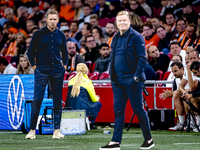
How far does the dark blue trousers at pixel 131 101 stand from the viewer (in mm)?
5160

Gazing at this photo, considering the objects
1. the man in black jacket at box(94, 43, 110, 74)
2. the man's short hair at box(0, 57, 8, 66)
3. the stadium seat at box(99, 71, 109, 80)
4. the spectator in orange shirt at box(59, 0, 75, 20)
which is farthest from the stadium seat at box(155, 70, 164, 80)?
the spectator in orange shirt at box(59, 0, 75, 20)

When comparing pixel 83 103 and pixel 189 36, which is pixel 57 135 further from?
pixel 189 36

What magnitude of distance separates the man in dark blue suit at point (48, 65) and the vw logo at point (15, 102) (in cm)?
208

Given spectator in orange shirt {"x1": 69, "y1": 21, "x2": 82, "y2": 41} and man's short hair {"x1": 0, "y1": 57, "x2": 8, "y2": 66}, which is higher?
spectator in orange shirt {"x1": 69, "y1": 21, "x2": 82, "y2": 41}

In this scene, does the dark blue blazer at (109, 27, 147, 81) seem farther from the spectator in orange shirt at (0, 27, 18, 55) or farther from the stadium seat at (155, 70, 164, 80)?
the spectator in orange shirt at (0, 27, 18, 55)

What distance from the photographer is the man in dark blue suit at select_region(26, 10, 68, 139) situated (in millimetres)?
6762

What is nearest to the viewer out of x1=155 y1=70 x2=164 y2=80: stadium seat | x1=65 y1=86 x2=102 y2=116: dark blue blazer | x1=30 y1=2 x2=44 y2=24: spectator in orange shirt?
x1=65 y1=86 x2=102 y2=116: dark blue blazer

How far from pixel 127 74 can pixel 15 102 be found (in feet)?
14.5

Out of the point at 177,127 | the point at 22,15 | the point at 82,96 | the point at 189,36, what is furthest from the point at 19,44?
the point at 177,127

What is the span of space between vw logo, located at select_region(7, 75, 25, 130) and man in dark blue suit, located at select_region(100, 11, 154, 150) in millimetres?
4072

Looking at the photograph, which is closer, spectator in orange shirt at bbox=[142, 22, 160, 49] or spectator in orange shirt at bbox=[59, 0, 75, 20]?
spectator in orange shirt at bbox=[142, 22, 160, 49]

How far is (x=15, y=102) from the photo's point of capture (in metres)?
8.93

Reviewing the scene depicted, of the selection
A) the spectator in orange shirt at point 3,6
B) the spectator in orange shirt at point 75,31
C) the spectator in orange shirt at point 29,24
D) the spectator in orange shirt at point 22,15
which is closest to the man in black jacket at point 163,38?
the spectator in orange shirt at point 75,31

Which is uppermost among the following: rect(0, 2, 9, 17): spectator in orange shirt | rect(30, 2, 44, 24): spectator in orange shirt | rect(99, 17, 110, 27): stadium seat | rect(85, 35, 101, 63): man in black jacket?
rect(0, 2, 9, 17): spectator in orange shirt
